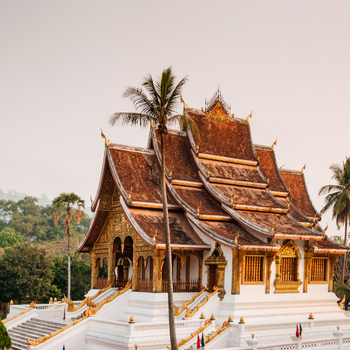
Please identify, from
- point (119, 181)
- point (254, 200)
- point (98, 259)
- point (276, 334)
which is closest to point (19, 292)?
point (98, 259)

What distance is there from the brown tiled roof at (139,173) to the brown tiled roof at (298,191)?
22.7 feet

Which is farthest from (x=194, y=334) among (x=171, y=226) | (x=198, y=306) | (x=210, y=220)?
(x=210, y=220)

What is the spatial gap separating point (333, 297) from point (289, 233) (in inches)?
164

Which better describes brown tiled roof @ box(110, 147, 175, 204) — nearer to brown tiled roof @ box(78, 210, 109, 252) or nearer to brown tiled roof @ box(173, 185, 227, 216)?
brown tiled roof @ box(173, 185, 227, 216)

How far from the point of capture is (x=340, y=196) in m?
30.3

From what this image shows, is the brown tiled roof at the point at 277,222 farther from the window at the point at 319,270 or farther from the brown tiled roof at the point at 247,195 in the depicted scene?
the window at the point at 319,270

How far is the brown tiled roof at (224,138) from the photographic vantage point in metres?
21.7

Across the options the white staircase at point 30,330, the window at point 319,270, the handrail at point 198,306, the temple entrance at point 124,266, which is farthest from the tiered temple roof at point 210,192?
the white staircase at point 30,330

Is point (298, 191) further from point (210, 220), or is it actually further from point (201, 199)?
point (210, 220)

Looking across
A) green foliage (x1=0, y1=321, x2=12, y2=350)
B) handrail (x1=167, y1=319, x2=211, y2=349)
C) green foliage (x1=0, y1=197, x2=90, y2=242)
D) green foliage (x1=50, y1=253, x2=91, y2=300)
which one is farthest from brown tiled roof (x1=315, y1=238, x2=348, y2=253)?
green foliage (x1=0, y1=197, x2=90, y2=242)

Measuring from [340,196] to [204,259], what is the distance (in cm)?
1480

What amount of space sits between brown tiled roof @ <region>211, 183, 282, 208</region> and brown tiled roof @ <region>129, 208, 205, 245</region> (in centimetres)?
192

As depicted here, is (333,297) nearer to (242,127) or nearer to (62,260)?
(242,127)

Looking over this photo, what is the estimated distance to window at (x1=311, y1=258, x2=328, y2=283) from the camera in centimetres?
2002
